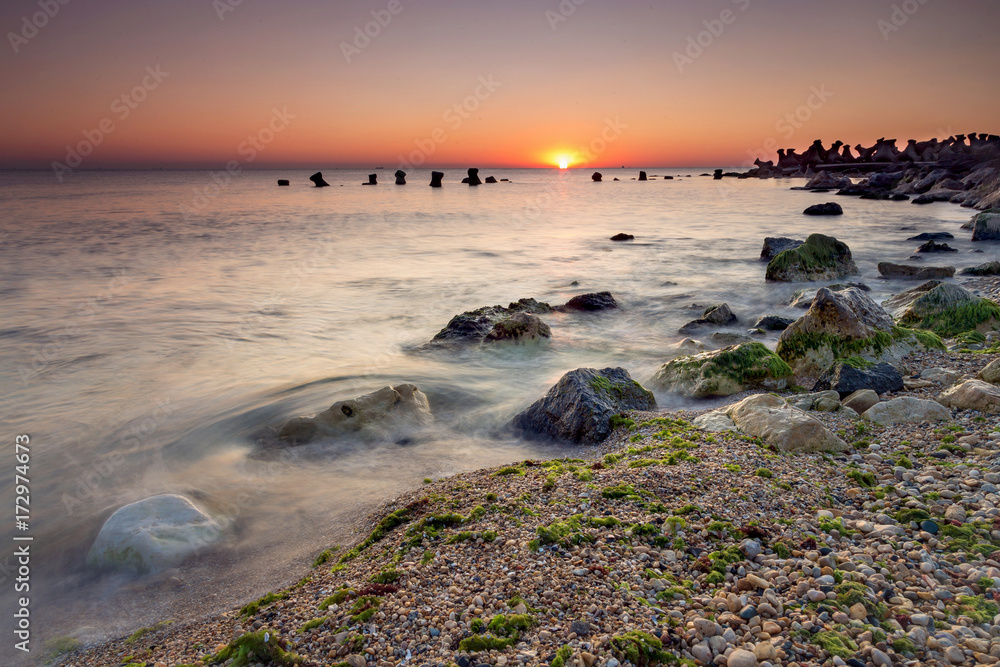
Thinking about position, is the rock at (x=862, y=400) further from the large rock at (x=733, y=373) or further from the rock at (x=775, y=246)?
the rock at (x=775, y=246)

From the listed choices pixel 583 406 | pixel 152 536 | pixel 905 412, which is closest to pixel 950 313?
pixel 905 412

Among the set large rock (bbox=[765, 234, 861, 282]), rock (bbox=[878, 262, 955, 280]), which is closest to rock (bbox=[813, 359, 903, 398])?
large rock (bbox=[765, 234, 861, 282])

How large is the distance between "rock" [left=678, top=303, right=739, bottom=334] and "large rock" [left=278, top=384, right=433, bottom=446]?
191 inches

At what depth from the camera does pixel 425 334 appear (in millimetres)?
9078

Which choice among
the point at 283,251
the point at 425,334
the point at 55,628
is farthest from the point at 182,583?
the point at 283,251

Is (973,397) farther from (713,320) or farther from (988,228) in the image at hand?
(988,228)

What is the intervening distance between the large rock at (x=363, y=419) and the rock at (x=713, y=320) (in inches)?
191

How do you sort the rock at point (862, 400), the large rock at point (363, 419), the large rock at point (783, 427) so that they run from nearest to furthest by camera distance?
the large rock at point (783, 427) < the rock at point (862, 400) < the large rock at point (363, 419)

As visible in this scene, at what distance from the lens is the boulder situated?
12.5ft

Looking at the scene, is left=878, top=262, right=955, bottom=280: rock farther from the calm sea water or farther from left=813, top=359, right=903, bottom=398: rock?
left=813, top=359, right=903, bottom=398: rock

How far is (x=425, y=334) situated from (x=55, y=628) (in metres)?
6.38

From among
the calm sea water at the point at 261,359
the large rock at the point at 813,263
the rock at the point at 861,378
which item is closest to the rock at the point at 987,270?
the calm sea water at the point at 261,359

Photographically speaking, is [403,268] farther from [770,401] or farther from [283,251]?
[770,401]

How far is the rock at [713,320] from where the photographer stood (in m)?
8.65
